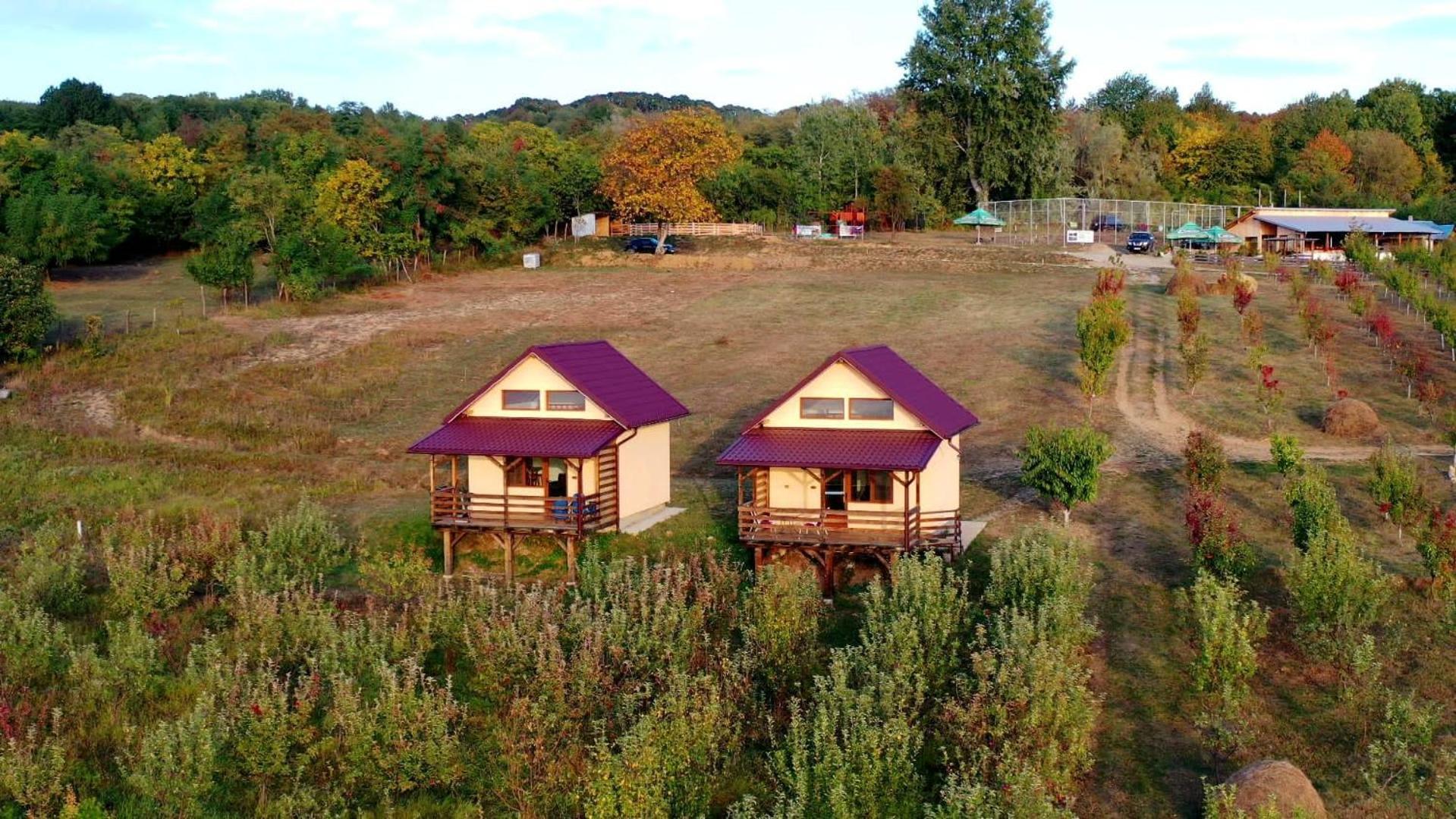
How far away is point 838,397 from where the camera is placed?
103ft

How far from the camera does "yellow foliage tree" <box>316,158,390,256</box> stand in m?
68.6

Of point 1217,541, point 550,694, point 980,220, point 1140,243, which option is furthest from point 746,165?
point 550,694

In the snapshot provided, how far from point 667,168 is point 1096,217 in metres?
29.3

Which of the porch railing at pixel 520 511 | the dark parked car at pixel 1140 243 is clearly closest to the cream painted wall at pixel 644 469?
the porch railing at pixel 520 511

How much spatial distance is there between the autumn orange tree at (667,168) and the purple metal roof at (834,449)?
49.4m

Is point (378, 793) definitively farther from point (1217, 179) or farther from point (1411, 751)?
point (1217, 179)

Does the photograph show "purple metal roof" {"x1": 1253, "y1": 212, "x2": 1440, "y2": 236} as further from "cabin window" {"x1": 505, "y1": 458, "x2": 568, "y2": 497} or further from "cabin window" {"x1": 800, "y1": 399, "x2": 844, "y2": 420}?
"cabin window" {"x1": 505, "y1": 458, "x2": 568, "y2": 497}

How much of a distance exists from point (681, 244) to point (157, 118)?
2565 inches

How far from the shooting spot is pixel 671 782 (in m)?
19.5

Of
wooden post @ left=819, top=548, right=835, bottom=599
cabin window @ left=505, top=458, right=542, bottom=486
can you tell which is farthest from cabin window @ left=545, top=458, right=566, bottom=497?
wooden post @ left=819, top=548, right=835, bottom=599

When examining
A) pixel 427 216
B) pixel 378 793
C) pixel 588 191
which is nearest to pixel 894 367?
pixel 378 793

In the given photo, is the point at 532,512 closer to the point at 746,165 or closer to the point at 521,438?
the point at 521,438

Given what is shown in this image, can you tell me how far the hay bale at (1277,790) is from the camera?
18.5 metres

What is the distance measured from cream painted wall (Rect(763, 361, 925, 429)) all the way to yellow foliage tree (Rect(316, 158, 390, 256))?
43530mm
